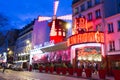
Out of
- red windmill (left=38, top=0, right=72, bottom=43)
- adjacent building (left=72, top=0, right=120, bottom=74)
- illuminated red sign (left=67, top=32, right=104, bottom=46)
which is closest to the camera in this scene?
adjacent building (left=72, top=0, right=120, bottom=74)

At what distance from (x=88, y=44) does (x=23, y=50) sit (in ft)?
148

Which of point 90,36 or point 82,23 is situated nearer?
point 90,36

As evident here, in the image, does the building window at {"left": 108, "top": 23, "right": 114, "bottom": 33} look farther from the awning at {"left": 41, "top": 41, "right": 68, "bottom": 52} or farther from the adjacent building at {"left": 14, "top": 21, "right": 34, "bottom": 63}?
the adjacent building at {"left": 14, "top": 21, "right": 34, "bottom": 63}

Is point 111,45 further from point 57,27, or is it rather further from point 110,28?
point 57,27

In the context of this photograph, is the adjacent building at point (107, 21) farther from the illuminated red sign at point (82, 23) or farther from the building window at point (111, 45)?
the illuminated red sign at point (82, 23)

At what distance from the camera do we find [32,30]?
69.8 m

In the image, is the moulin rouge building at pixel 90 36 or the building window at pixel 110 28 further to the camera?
the moulin rouge building at pixel 90 36

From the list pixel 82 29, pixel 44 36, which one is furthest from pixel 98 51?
pixel 44 36

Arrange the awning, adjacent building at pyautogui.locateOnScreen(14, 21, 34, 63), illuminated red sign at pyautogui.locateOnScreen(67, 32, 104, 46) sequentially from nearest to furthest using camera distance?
illuminated red sign at pyautogui.locateOnScreen(67, 32, 104, 46)
the awning
adjacent building at pyautogui.locateOnScreen(14, 21, 34, 63)

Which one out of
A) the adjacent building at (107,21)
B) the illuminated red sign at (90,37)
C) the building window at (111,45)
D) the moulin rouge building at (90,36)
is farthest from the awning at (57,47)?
the building window at (111,45)

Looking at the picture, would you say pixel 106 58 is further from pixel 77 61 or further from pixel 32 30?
pixel 32 30

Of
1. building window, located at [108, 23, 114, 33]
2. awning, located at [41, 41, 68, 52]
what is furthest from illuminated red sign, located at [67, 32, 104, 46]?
awning, located at [41, 41, 68, 52]

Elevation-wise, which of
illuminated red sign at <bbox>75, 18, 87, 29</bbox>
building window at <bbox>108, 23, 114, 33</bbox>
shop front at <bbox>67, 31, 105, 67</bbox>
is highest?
illuminated red sign at <bbox>75, 18, 87, 29</bbox>

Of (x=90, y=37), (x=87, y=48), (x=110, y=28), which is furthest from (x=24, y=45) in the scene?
(x=110, y=28)
